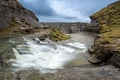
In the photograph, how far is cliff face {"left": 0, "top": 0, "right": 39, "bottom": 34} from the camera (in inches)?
1685

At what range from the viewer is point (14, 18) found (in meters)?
46.5

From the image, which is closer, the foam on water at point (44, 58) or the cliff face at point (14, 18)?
the foam on water at point (44, 58)

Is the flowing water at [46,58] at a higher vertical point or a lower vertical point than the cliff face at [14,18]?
lower

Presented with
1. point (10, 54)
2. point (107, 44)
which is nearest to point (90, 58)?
point (107, 44)

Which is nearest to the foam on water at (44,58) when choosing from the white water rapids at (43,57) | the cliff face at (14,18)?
the white water rapids at (43,57)

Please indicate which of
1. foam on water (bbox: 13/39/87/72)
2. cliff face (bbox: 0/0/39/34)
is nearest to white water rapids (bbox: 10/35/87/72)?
foam on water (bbox: 13/39/87/72)

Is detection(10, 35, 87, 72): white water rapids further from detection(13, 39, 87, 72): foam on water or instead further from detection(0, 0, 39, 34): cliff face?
detection(0, 0, 39, 34): cliff face

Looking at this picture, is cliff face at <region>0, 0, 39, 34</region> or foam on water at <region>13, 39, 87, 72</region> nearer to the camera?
foam on water at <region>13, 39, 87, 72</region>

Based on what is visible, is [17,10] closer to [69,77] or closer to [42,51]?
[42,51]

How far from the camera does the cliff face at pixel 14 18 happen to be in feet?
140

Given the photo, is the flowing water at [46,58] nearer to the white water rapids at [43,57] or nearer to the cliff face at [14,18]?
the white water rapids at [43,57]

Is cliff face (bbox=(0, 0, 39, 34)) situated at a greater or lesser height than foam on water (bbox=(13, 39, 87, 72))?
greater

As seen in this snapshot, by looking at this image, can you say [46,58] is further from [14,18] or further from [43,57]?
[14,18]

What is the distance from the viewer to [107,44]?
2616 centimetres
